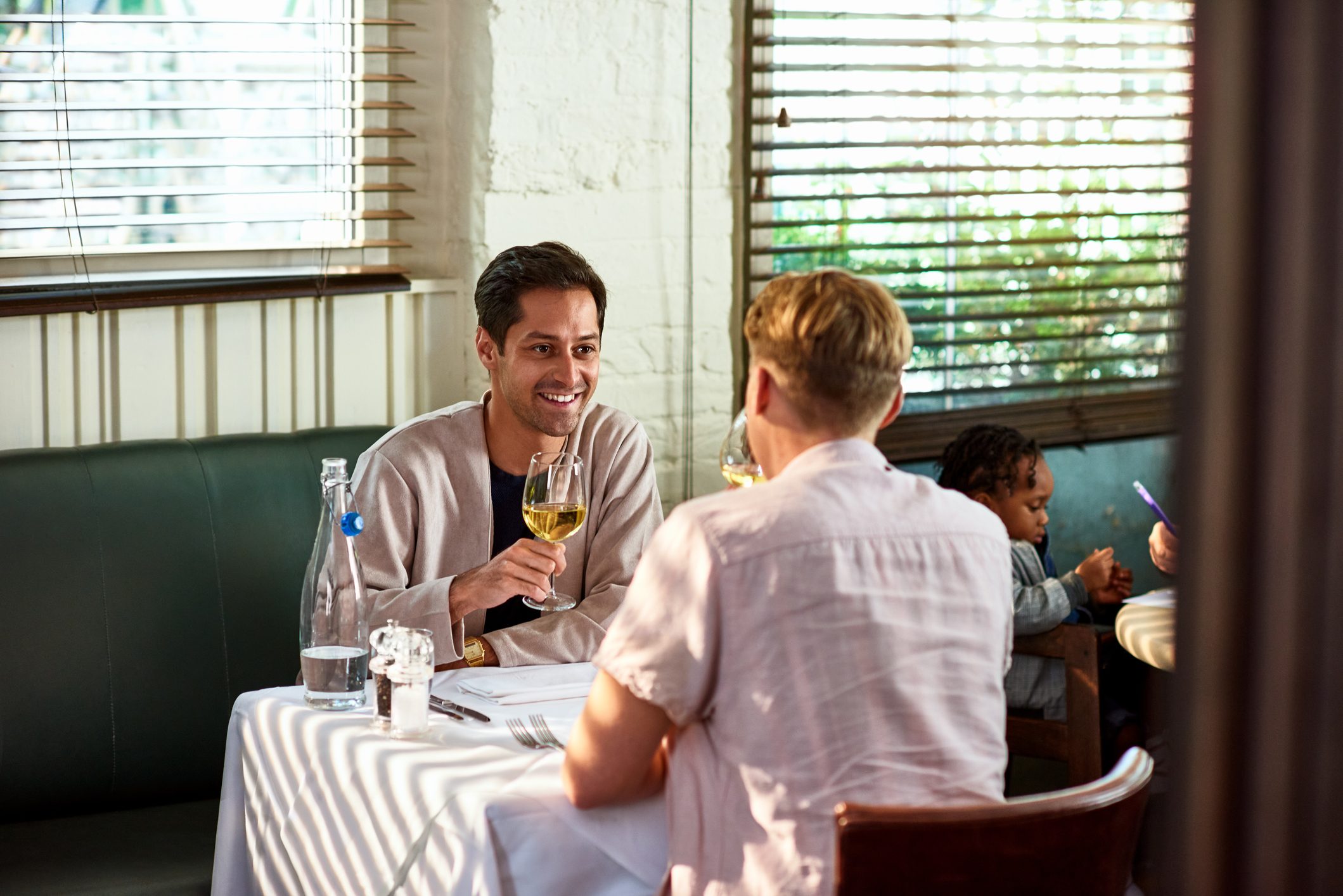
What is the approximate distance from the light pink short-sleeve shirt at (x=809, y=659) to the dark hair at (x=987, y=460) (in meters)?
1.57

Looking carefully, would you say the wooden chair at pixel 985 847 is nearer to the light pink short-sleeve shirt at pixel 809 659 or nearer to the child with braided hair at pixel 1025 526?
the light pink short-sleeve shirt at pixel 809 659

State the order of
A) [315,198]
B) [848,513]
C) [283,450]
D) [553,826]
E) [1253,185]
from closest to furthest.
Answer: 1. [1253,185]
2. [848,513]
3. [553,826]
4. [283,450]
5. [315,198]

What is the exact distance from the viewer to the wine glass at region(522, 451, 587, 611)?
181cm

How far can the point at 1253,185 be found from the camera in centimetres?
35

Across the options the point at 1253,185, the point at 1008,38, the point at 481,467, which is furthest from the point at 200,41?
the point at 1253,185

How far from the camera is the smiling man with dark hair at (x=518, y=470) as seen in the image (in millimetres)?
2043

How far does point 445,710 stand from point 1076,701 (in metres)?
1.21

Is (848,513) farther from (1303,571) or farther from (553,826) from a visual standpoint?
(1303,571)

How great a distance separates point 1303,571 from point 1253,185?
0.32 ft

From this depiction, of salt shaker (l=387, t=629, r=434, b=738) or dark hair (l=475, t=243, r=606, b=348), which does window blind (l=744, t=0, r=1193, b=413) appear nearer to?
dark hair (l=475, t=243, r=606, b=348)

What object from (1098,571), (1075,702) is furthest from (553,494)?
(1098,571)

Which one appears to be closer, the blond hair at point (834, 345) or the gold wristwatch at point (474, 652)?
the blond hair at point (834, 345)

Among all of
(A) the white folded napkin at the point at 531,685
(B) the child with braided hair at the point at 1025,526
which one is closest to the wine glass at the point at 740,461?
(A) the white folded napkin at the point at 531,685

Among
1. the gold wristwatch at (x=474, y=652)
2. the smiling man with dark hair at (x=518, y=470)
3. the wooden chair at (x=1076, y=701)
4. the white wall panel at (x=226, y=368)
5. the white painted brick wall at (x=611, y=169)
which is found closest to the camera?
the gold wristwatch at (x=474, y=652)
